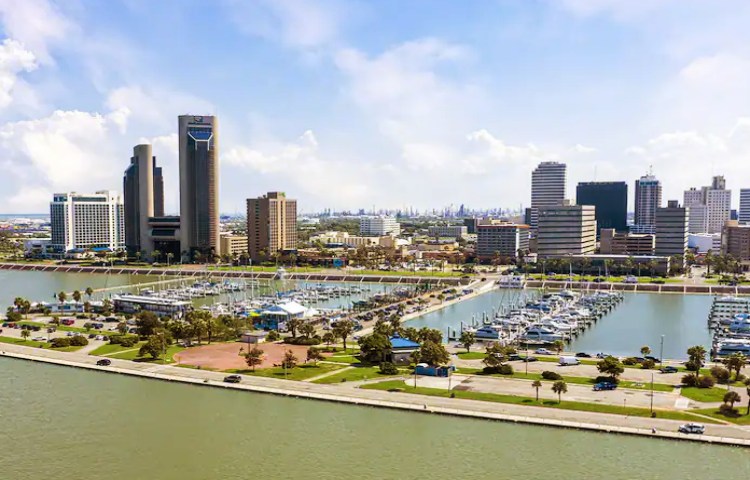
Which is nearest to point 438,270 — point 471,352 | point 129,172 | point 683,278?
point 683,278

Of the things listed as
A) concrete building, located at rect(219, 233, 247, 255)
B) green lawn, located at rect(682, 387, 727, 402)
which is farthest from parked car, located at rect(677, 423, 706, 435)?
concrete building, located at rect(219, 233, 247, 255)

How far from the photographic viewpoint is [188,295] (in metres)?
70.6

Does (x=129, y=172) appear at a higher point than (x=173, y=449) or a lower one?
higher

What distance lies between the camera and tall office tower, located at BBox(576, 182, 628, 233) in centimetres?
15338

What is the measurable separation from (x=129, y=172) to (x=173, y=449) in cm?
10435

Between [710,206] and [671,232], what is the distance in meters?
82.0

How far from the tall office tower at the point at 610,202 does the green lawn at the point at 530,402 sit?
430ft

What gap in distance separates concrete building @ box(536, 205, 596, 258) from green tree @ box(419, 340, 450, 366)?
211ft

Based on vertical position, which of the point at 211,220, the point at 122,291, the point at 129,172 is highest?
the point at 129,172

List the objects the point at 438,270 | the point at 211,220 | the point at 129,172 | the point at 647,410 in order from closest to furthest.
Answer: the point at 647,410 → the point at 438,270 → the point at 211,220 → the point at 129,172

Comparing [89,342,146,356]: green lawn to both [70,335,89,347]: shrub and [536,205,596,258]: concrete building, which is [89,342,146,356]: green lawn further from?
[536,205,596,258]: concrete building

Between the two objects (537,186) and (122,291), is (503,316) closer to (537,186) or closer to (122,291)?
(122,291)

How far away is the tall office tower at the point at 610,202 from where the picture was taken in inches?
6038

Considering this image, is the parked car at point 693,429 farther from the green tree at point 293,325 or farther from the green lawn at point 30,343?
the green lawn at point 30,343
